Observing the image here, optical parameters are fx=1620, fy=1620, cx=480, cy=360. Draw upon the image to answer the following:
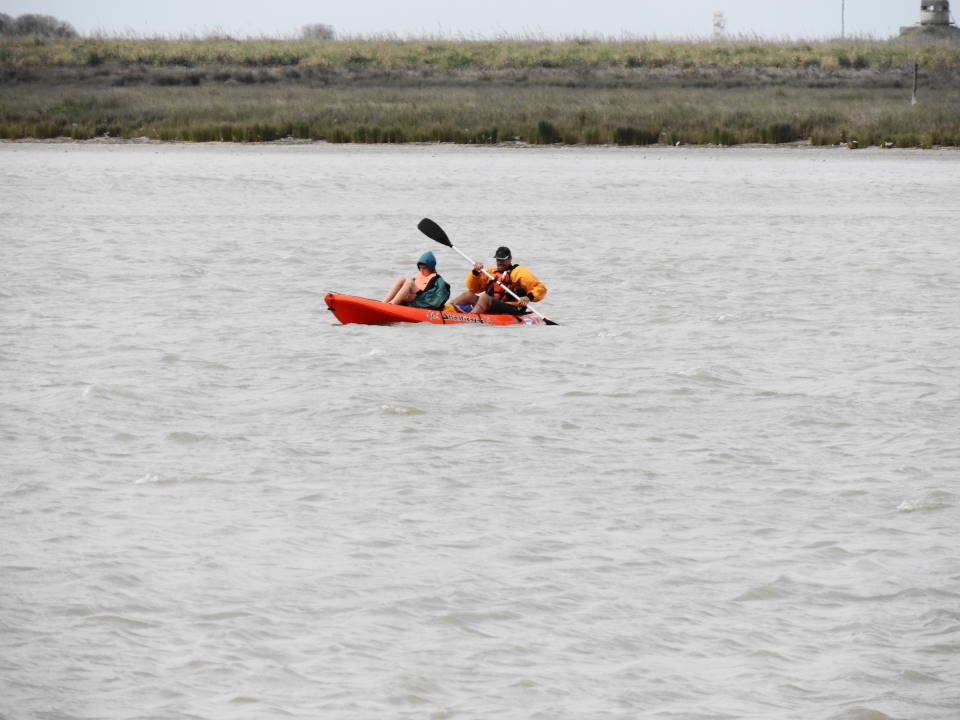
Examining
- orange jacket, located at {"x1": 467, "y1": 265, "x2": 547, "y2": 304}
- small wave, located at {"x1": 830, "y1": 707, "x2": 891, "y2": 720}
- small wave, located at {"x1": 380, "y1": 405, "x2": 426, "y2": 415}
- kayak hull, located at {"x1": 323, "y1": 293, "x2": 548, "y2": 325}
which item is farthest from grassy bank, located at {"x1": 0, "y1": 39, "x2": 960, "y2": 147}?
small wave, located at {"x1": 830, "y1": 707, "x2": 891, "y2": 720}

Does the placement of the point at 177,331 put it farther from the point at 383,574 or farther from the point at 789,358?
the point at 383,574

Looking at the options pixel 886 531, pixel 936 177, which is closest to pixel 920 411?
pixel 886 531

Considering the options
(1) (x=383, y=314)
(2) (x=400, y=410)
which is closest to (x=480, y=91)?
(1) (x=383, y=314)

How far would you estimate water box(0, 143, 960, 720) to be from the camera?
23.5 ft

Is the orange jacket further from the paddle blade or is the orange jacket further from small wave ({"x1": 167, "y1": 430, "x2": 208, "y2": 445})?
small wave ({"x1": 167, "y1": 430, "x2": 208, "y2": 445})

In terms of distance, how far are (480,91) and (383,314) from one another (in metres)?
48.1

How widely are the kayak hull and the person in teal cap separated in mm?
A: 164

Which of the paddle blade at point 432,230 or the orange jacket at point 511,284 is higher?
the paddle blade at point 432,230

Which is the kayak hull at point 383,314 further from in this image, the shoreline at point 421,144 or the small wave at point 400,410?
the shoreline at point 421,144

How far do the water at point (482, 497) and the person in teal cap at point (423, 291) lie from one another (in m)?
0.35

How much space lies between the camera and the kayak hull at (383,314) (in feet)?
55.2

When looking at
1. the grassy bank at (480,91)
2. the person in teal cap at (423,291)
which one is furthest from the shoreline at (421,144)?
the person in teal cap at (423,291)

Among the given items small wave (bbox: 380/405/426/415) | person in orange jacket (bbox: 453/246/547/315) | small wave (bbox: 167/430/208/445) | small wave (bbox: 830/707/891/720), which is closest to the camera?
small wave (bbox: 830/707/891/720)

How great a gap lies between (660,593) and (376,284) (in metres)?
13.7
